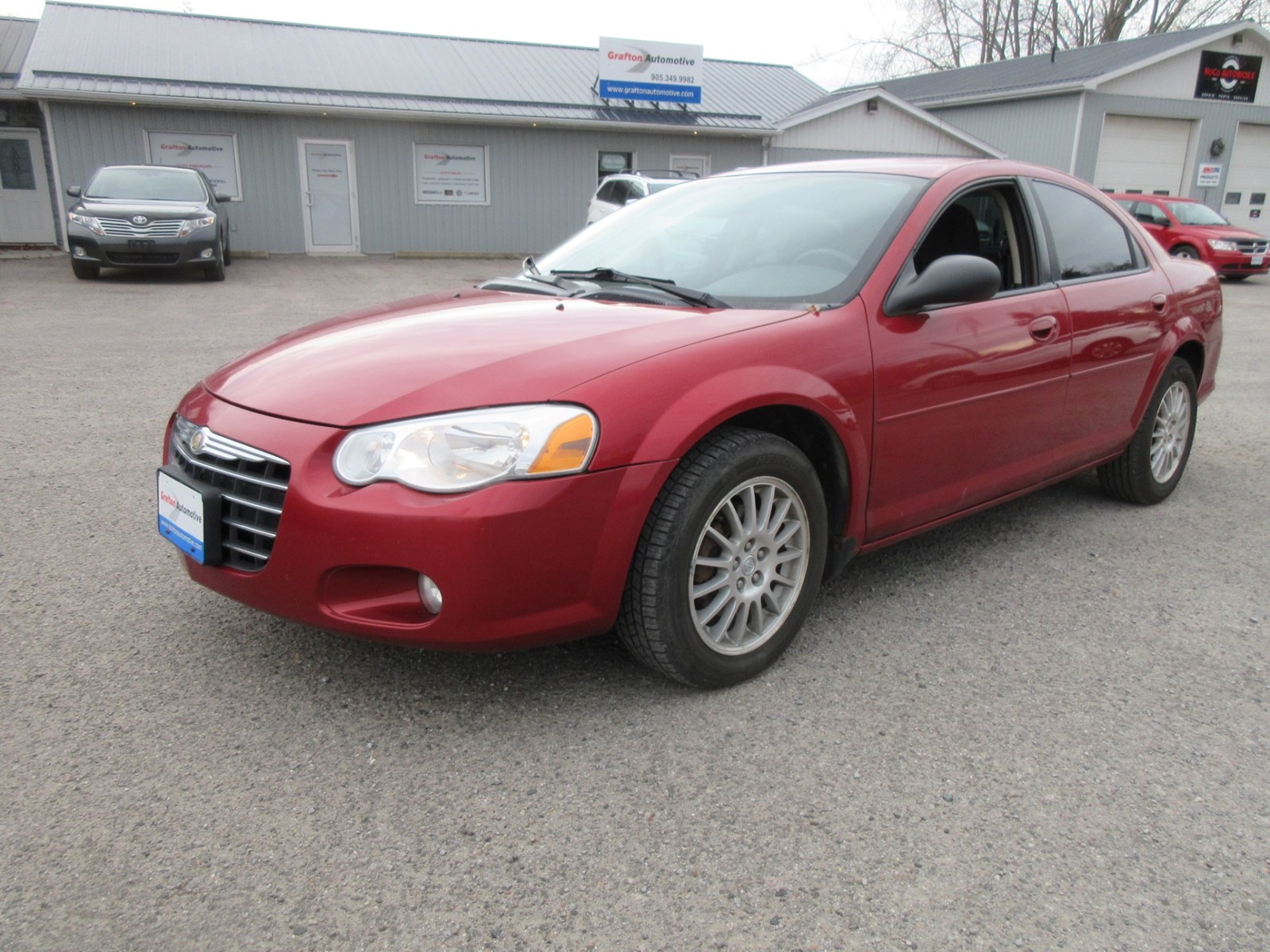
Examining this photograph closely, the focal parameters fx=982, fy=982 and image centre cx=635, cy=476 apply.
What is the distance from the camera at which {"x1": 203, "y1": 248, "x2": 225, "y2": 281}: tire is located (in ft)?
45.1

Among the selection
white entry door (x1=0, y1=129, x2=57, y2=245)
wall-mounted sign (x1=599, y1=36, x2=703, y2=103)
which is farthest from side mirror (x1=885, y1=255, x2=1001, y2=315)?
white entry door (x1=0, y1=129, x2=57, y2=245)

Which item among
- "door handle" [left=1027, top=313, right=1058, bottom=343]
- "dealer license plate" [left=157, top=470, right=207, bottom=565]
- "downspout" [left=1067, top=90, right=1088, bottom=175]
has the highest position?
"downspout" [left=1067, top=90, right=1088, bottom=175]

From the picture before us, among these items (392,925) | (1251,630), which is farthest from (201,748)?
(1251,630)

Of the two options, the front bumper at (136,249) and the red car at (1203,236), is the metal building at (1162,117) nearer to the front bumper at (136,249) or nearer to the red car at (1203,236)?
the red car at (1203,236)

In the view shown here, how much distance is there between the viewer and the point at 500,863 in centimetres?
207

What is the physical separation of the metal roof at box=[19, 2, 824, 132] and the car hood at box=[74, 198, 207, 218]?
16.3 ft

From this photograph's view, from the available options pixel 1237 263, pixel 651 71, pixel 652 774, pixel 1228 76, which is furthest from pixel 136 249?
pixel 1228 76

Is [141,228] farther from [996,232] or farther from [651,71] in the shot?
[996,232]

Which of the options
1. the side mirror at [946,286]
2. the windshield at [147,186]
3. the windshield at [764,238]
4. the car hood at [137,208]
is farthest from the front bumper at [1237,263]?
the side mirror at [946,286]

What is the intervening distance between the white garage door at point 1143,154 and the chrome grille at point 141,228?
68.2 feet

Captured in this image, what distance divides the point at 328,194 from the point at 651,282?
58.1ft

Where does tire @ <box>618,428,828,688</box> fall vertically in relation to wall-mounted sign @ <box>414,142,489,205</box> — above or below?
below

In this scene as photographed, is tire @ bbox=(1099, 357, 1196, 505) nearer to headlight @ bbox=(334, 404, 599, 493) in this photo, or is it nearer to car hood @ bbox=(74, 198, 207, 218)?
headlight @ bbox=(334, 404, 599, 493)

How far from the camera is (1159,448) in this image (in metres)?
4.53
